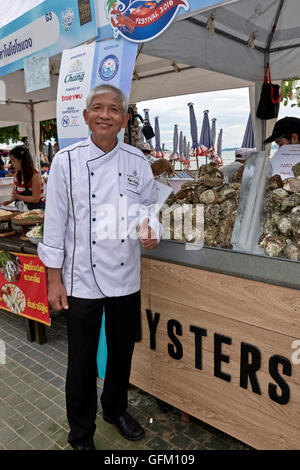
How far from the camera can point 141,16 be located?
200 cm

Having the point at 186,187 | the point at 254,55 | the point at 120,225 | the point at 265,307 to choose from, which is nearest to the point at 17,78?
the point at 254,55

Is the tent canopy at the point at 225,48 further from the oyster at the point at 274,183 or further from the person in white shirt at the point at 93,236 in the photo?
the oyster at the point at 274,183

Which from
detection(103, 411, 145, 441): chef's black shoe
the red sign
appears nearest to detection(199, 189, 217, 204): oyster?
detection(103, 411, 145, 441): chef's black shoe

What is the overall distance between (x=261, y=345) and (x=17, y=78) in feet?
19.2

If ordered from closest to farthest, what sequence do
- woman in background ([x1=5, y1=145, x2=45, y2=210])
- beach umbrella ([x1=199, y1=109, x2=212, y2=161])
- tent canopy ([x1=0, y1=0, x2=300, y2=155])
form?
tent canopy ([x1=0, y1=0, x2=300, y2=155]) < woman in background ([x1=5, y1=145, x2=45, y2=210]) < beach umbrella ([x1=199, y1=109, x2=212, y2=161])

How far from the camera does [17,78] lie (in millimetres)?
5879

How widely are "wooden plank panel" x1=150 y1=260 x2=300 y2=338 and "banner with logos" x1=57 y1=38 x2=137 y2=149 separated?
1076 millimetres

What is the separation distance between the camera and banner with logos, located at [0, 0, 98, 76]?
2316mm

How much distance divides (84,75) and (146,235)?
48.1 inches

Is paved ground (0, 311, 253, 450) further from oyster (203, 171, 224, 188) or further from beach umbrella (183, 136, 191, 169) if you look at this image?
beach umbrella (183, 136, 191, 169)

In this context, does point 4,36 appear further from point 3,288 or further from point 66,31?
point 3,288

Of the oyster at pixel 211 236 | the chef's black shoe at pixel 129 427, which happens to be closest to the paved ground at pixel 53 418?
the chef's black shoe at pixel 129 427

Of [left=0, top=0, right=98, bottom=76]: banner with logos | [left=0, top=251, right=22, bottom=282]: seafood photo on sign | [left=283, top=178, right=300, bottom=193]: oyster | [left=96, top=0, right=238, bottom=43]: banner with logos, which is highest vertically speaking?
[left=0, top=0, right=98, bottom=76]: banner with logos

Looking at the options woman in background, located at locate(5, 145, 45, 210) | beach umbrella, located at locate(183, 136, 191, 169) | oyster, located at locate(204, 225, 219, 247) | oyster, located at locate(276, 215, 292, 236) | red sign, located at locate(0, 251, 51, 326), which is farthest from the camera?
beach umbrella, located at locate(183, 136, 191, 169)
